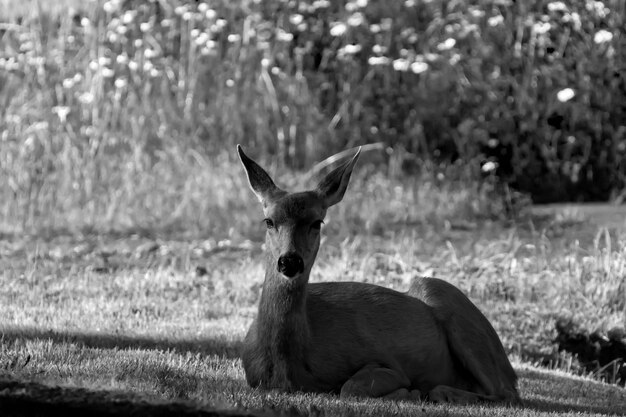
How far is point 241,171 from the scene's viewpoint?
13.5 meters

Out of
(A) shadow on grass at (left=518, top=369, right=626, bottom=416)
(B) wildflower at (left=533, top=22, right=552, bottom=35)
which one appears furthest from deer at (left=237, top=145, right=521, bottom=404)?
(B) wildflower at (left=533, top=22, right=552, bottom=35)

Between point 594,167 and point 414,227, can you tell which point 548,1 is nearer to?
point 594,167

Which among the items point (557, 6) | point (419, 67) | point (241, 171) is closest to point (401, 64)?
point (419, 67)

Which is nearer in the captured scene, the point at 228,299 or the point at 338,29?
the point at 228,299

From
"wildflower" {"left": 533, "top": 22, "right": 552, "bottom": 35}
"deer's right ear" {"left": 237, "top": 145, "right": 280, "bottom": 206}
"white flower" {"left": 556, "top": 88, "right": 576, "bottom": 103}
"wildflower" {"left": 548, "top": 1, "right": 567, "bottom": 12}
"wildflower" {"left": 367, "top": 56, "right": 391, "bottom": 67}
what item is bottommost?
"deer's right ear" {"left": 237, "top": 145, "right": 280, "bottom": 206}

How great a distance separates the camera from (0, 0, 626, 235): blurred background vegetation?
13266 mm

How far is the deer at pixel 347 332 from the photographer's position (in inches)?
243

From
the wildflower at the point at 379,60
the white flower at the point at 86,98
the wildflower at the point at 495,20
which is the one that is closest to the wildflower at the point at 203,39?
the white flower at the point at 86,98

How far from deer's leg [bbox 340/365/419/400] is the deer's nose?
2.33 feet

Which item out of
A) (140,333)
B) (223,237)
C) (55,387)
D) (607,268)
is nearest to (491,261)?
(607,268)

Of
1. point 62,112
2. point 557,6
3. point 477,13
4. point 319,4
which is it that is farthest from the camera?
point 557,6

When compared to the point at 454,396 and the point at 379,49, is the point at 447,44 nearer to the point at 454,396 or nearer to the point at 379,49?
the point at 379,49

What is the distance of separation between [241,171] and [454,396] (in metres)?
7.25

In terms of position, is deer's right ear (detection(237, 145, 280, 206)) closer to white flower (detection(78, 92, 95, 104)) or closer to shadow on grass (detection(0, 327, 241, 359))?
shadow on grass (detection(0, 327, 241, 359))
